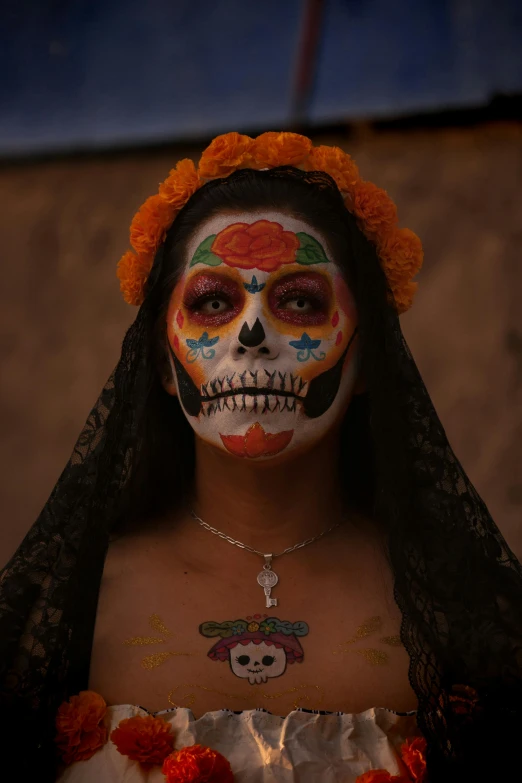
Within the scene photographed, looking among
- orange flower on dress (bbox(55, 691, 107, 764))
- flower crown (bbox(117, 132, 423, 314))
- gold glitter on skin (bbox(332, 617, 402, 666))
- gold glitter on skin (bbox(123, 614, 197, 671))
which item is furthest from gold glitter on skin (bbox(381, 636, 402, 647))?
flower crown (bbox(117, 132, 423, 314))

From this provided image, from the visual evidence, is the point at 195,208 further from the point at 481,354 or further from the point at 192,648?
the point at 481,354

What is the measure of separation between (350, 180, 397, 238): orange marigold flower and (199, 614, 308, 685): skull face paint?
3.60 feet

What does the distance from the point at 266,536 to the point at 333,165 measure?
3.39 ft

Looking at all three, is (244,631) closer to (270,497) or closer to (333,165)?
(270,497)

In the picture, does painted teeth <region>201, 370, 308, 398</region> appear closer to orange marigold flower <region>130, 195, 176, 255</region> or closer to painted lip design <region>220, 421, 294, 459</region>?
painted lip design <region>220, 421, 294, 459</region>

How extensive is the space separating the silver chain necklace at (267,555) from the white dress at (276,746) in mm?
353

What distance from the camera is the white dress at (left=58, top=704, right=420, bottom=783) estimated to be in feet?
7.23

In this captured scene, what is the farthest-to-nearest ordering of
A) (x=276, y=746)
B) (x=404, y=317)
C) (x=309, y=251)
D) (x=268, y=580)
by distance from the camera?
(x=404, y=317), (x=309, y=251), (x=268, y=580), (x=276, y=746)

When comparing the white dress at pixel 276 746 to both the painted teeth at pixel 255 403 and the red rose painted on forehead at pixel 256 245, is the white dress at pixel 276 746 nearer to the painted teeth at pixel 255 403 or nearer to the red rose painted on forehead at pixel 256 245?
the painted teeth at pixel 255 403

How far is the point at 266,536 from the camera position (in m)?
2.73

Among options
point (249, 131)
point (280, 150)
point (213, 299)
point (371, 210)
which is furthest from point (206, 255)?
point (249, 131)

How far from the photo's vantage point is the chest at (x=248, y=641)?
2.38 metres

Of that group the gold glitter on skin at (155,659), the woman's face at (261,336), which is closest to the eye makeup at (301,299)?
the woman's face at (261,336)

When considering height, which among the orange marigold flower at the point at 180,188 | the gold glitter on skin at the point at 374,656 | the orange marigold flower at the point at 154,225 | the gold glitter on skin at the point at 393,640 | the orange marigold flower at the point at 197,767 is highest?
the orange marigold flower at the point at 180,188
